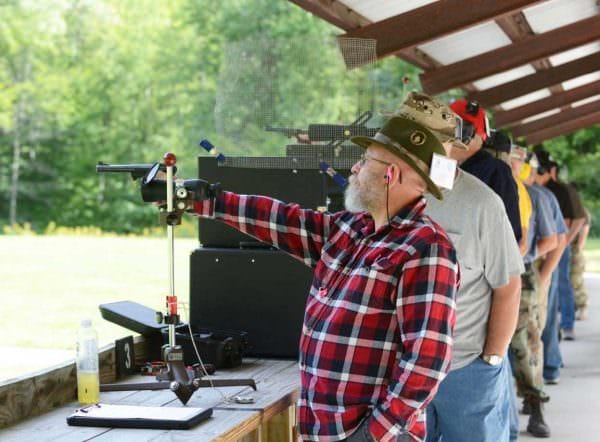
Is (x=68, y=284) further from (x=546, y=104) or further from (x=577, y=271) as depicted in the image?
(x=546, y=104)

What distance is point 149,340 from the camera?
3799mm

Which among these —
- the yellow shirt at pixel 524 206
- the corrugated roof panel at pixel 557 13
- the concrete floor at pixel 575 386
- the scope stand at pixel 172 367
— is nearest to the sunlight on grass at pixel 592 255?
the concrete floor at pixel 575 386

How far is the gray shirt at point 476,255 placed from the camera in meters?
3.73

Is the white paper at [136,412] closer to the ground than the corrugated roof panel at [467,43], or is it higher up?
closer to the ground

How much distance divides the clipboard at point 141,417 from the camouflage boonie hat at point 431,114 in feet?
3.71

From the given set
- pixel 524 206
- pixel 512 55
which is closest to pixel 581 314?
pixel 512 55

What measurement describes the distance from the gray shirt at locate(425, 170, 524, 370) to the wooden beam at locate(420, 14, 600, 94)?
374 centimetres

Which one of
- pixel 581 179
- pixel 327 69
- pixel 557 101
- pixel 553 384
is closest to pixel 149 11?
pixel 581 179

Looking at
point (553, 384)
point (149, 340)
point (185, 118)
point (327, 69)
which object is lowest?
point (553, 384)

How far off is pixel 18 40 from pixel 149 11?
5809 mm

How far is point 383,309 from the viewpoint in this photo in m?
2.77

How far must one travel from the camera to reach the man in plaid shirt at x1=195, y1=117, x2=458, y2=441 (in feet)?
8.87

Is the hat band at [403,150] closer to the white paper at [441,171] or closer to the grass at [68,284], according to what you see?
the white paper at [441,171]

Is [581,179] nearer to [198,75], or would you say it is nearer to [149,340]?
[198,75]
